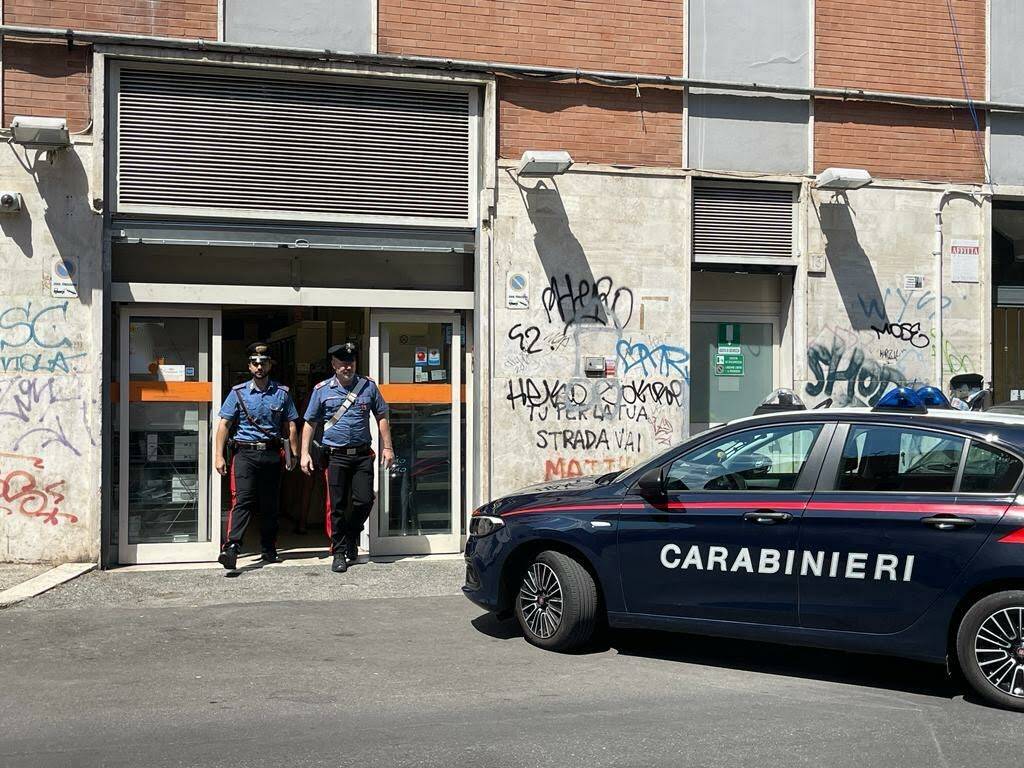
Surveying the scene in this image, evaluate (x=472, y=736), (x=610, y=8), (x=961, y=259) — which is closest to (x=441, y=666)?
(x=472, y=736)

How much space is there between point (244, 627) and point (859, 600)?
405 centimetres

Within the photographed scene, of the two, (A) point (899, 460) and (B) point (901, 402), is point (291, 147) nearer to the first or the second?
(B) point (901, 402)

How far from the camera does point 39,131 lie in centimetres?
921

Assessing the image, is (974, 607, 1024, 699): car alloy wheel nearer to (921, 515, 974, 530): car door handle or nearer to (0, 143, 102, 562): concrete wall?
(921, 515, 974, 530): car door handle

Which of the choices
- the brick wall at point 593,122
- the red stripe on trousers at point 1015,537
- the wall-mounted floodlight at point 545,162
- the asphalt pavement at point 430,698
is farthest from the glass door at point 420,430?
the red stripe on trousers at point 1015,537

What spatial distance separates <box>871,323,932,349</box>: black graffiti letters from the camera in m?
11.5

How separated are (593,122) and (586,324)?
A: 6.39 ft

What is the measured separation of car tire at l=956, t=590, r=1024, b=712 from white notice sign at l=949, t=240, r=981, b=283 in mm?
6837

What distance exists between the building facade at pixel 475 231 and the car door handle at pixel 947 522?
529 cm

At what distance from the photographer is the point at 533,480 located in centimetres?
1074

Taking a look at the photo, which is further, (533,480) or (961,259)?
(961,259)

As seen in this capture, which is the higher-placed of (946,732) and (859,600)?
(859,600)

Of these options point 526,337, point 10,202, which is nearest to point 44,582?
point 10,202

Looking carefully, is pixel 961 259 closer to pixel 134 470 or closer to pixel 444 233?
pixel 444 233
